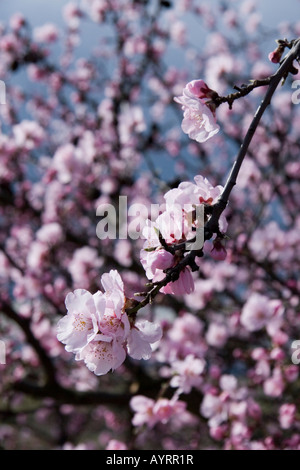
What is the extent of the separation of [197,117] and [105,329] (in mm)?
718

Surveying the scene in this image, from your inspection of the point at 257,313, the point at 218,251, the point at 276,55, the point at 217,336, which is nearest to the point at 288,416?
the point at 257,313

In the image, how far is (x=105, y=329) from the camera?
104cm

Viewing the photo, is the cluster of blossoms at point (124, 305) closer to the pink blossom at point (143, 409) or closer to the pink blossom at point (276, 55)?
the pink blossom at point (276, 55)

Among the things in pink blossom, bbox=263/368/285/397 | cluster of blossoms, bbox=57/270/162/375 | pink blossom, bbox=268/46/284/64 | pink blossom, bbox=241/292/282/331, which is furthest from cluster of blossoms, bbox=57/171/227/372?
pink blossom, bbox=263/368/285/397

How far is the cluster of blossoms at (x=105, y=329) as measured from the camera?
3.40ft

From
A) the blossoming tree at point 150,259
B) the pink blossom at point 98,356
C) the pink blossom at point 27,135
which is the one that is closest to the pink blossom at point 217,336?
the blossoming tree at point 150,259

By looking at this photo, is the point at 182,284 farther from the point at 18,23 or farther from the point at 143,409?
the point at 18,23

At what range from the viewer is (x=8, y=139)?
4875 mm

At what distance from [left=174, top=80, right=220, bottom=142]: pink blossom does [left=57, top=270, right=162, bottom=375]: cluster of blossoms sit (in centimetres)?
53

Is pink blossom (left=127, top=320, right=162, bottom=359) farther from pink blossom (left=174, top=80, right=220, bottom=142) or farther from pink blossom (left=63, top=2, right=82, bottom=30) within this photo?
pink blossom (left=63, top=2, right=82, bottom=30)

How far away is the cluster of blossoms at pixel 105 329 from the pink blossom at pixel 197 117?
0.53 meters

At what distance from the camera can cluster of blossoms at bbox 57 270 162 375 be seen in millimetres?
1036

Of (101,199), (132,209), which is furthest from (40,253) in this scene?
(132,209)
